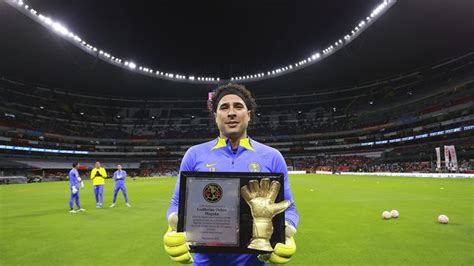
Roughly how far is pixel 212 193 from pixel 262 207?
0.34m

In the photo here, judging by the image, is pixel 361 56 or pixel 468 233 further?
pixel 361 56

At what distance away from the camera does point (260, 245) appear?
2.02 m

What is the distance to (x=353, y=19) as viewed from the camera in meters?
43.0

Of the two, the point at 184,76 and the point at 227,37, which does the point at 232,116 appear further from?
the point at 184,76

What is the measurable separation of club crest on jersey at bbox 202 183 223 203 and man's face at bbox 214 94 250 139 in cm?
70

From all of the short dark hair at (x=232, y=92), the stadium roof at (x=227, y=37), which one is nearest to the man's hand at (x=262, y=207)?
the short dark hair at (x=232, y=92)

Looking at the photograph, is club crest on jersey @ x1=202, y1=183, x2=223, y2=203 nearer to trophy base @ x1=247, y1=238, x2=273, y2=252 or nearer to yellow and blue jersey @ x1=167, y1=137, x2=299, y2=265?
trophy base @ x1=247, y1=238, x2=273, y2=252

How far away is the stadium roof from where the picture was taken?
39.3m

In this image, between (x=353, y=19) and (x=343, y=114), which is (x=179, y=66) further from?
(x=343, y=114)

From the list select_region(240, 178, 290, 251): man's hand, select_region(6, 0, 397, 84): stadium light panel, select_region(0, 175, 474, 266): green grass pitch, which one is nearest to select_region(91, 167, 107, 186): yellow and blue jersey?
select_region(0, 175, 474, 266): green grass pitch

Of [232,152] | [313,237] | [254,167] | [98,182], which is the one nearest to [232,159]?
[232,152]

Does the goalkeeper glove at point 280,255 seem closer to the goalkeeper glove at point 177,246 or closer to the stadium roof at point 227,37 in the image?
Result: the goalkeeper glove at point 177,246

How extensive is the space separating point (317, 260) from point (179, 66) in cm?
5969

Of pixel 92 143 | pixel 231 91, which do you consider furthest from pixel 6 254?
pixel 92 143
